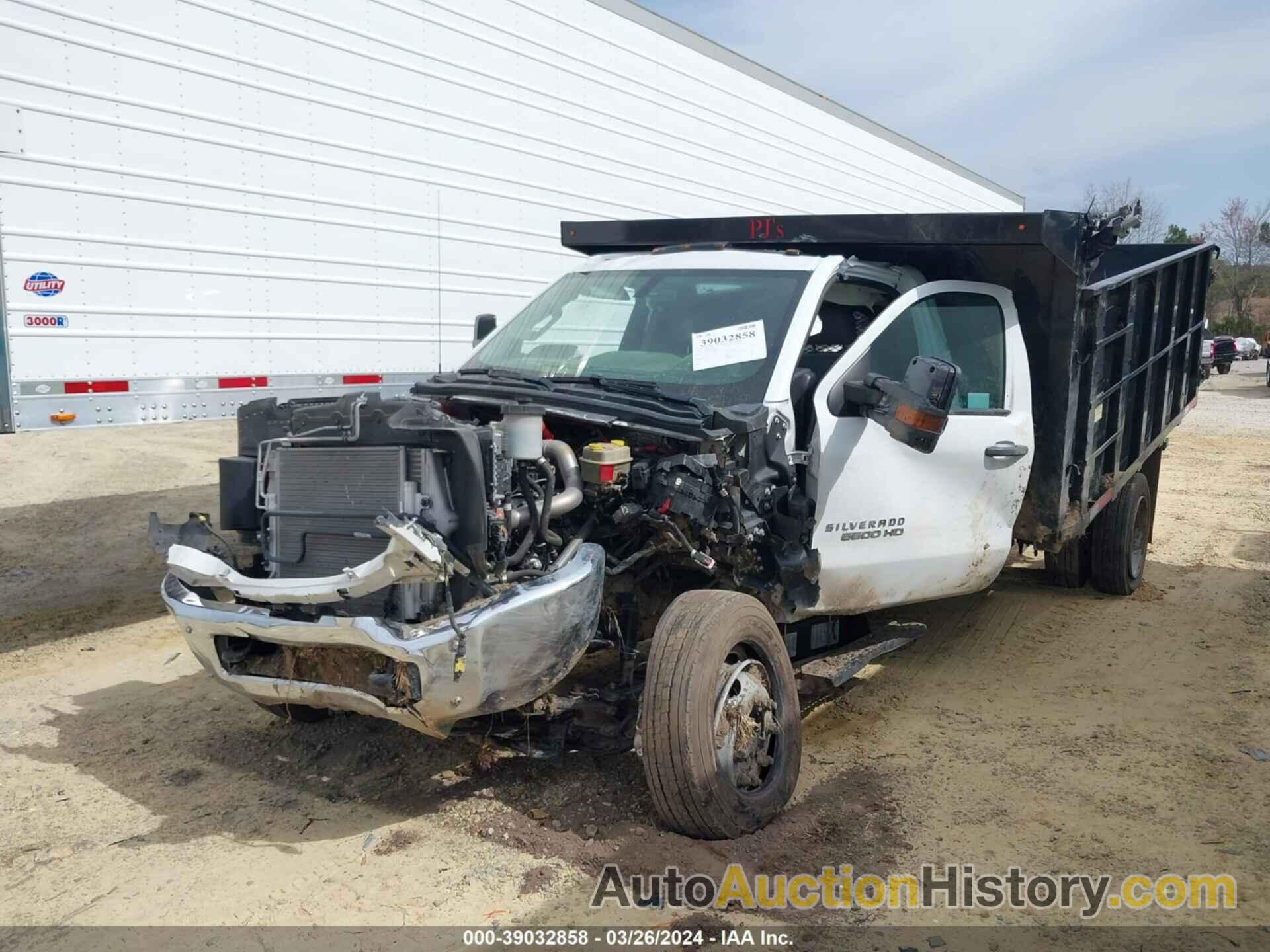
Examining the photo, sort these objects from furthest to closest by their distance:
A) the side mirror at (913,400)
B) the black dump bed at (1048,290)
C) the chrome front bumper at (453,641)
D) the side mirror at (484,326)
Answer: the side mirror at (484,326) < the black dump bed at (1048,290) < the side mirror at (913,400) < the chrome front bumper at (453,641)

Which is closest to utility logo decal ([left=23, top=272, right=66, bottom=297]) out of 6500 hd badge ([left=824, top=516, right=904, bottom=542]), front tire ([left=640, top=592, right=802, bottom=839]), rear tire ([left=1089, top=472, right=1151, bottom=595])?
front tire ([left=640, top=592, right=802, bottom=839])

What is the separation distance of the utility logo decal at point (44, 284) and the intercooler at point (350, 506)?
7.73ft

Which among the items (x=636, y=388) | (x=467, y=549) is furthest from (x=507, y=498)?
(x=636, y=388)

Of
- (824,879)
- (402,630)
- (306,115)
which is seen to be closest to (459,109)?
(306,115)

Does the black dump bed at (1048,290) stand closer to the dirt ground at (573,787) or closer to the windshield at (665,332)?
the windshield at (665,332)

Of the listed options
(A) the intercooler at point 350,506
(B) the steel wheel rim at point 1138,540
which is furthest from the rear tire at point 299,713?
(B) the steel wheel rim at point 1138,540

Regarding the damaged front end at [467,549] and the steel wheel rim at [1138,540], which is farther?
the steel wheel rim at [1138,540]

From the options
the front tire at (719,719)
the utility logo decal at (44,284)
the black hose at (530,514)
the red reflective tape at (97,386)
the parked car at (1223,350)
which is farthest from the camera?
the parked car at (1223,350)

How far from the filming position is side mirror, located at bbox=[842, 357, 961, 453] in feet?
13.2

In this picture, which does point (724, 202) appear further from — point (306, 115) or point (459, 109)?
point (306, 115)

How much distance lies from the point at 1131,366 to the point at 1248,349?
1845 inches

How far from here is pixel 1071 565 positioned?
284 inches

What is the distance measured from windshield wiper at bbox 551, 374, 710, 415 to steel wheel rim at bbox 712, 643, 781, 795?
98cm

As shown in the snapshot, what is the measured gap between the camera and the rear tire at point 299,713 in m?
4.53
